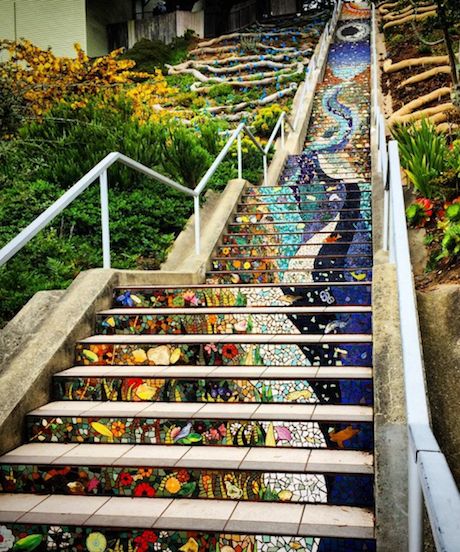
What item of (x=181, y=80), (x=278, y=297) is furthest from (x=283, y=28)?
(x=278, y=297)

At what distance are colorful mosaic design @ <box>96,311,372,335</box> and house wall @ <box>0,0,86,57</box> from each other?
17.8m

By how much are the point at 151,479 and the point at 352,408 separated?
3.75ft

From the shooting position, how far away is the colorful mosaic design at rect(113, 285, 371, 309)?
16.4 ft

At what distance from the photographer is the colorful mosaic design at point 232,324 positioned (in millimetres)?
4395

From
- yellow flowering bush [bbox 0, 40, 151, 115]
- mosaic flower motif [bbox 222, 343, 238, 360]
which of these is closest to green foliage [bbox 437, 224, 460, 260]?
mosaic flower motif [bbox 222, 343, 238, 360]

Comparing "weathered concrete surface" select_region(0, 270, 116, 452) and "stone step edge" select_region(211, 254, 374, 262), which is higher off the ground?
"stone step edge" select_region(211, 254, 374, 262)

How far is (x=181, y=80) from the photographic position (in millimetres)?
19781

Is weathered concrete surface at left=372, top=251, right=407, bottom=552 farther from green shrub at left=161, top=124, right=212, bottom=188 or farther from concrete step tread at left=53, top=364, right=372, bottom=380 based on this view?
green shrub at left=161, top=124, right=212, bottom=188

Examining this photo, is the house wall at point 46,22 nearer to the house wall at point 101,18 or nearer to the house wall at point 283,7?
the house wall at point 101,18

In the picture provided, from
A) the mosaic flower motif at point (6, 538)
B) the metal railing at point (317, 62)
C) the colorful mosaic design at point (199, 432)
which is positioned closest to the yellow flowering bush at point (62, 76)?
the metal railing at point (317, 62)

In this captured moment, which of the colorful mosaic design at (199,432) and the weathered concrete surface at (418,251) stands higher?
the weathered concrete surface at (418,251)

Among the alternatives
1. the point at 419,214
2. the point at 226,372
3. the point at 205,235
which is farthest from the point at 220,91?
the point at 226,372

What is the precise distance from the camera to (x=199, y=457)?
3.33 m

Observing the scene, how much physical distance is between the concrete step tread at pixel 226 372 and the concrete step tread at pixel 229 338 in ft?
0.57
